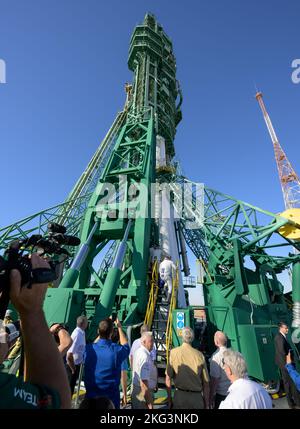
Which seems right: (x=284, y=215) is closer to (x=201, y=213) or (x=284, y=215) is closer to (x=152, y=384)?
(x=201, y=213)

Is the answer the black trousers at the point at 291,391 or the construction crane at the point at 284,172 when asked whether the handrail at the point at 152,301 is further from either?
the construction crane at the point at 284,172

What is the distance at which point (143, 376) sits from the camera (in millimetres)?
3768

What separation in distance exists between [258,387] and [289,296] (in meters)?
16.4

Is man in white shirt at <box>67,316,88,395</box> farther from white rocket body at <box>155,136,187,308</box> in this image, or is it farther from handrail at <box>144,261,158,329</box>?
white rocket body at <box>155,136,187,308</box>

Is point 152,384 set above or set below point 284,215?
below

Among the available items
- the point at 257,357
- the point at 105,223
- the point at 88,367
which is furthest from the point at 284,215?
the point at 88,367

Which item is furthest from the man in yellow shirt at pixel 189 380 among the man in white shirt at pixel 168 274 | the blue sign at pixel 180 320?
the man in white shirt at pixel 168 274

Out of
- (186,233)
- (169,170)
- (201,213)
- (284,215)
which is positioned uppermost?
(169,170)

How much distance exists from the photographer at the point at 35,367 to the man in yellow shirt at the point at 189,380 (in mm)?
2952

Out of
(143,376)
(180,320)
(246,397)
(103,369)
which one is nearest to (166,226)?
(180,320)

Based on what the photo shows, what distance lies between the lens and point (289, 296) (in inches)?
610
